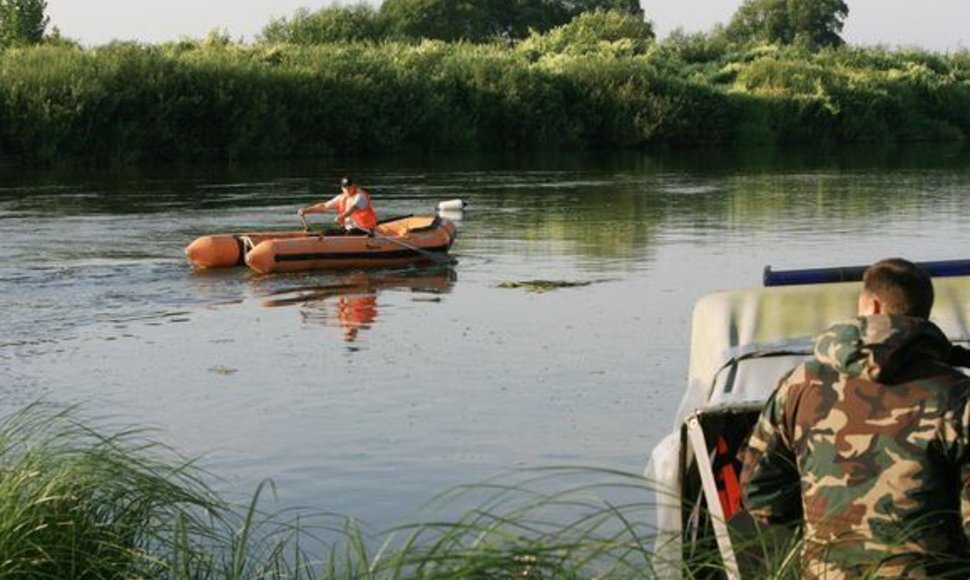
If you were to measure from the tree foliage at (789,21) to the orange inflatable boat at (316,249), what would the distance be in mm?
91438

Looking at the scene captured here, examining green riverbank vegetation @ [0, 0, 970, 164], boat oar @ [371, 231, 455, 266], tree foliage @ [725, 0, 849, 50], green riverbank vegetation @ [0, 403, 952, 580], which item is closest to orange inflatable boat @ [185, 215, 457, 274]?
boat oar @ [371, 231, 455, 266]

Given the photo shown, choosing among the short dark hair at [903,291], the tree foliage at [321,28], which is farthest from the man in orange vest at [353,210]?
the tree foliage at [321,28]

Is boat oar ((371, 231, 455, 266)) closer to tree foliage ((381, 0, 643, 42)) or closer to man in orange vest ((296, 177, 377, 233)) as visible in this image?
man in orange vest ((296, 177, 377, 233))

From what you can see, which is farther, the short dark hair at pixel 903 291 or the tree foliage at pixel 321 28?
the tree foliage at pixel 321 28

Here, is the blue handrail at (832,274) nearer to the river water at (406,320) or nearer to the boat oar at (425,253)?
the river water at (406,320)

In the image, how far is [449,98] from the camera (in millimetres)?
55500

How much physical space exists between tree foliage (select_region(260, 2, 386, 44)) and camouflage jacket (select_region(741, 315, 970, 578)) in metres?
76.3

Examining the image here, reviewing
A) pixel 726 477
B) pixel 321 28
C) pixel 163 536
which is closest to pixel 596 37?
pixel 321 28

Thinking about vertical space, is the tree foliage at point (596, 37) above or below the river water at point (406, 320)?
above

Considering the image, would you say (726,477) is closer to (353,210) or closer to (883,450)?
(883,450)

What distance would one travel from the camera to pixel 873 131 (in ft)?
205

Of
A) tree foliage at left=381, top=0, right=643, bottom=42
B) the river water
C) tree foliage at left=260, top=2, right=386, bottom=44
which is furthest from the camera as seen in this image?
tree foliage at left=381, top=0, right=643, bottom=42

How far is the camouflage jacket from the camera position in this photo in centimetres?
447

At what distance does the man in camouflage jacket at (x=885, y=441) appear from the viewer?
447 centimetres
